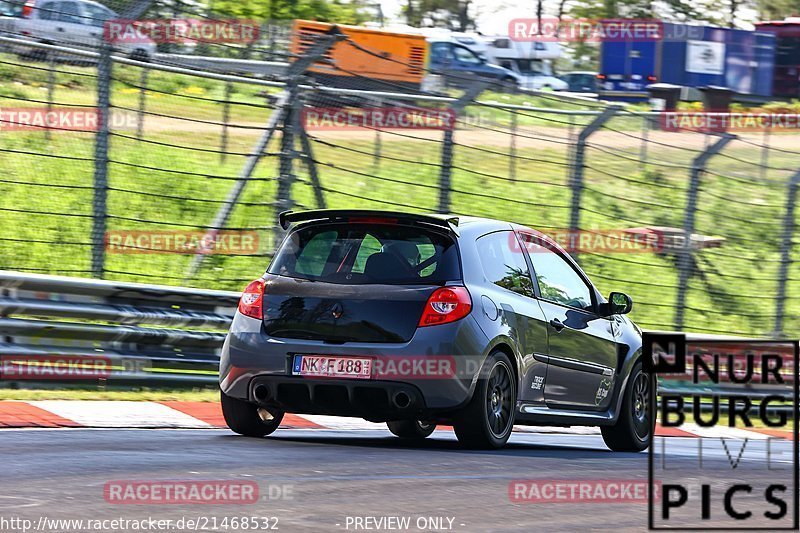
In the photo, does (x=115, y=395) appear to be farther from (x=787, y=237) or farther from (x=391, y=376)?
(x=787, y=237)

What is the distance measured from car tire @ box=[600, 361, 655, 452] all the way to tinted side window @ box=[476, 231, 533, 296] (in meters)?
1.50

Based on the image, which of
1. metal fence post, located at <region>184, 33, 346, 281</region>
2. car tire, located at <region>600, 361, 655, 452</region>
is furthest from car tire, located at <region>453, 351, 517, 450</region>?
metal fence post, located at <region>184, 33, 346, 281</region>

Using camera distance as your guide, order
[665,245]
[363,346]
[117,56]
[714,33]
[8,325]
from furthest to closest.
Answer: [714,33] < [665,245] < [117,56] < [8,325] < [363,346]

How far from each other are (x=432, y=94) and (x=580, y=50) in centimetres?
4263

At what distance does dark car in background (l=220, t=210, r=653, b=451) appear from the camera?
340 inches

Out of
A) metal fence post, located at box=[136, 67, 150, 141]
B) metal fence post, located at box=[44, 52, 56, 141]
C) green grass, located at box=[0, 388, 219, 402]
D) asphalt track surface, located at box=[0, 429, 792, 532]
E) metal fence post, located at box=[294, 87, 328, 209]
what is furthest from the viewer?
metal fence post, located at box=[294, 87, 328, 209]

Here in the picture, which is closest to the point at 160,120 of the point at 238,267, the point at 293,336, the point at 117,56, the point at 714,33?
the point at 117,56

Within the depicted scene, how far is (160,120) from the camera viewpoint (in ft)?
44.4

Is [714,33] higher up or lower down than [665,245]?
higher up

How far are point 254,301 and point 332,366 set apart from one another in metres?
0.71

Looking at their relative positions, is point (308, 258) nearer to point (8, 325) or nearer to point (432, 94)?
point (8, 325)

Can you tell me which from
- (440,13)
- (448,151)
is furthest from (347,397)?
(440,13)

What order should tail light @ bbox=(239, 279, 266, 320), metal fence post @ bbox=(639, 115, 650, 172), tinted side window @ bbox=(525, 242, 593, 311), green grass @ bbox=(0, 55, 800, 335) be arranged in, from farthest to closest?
metal fence post @ bbox=(639, 115, 650, 172) → green grass @ bbox=(0, 55, 800, 335) → tinted side window @ bbox=(525, 242, 593, 311) → tail light @ bbox=(239, 279, 266, 320)

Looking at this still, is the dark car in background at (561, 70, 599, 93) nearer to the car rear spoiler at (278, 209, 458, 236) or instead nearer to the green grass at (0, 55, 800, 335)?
the green grass at (0, 55, 800, 335)
